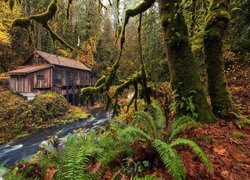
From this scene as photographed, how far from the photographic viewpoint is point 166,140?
3.80 metres

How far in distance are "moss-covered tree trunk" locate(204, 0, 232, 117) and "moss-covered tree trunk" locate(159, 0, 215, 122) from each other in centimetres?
48

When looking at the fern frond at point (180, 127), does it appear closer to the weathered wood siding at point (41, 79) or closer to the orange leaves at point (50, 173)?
the orange leaves at point (50, 173)

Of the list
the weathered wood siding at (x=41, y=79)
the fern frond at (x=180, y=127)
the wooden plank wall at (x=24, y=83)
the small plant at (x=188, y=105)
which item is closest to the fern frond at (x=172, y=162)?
the fern frond at (x=180, y=127)

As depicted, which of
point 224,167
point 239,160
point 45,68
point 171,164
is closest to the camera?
point 171,164

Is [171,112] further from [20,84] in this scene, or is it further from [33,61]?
[33,61]

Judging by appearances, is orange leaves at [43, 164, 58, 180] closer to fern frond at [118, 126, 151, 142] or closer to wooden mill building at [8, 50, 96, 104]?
fern frond at [118, 126, 151, 142]

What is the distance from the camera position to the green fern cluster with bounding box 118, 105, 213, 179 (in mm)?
2811

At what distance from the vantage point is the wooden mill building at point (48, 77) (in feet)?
93.1

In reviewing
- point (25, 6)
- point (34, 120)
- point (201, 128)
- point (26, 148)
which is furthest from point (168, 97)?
point (25, 6)

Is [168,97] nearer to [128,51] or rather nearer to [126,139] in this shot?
[126,139]

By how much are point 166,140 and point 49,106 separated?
24.7 meters

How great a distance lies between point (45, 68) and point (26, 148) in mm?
14641

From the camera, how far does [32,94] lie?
28.0 meters

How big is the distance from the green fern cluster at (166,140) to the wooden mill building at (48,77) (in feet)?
67.6
